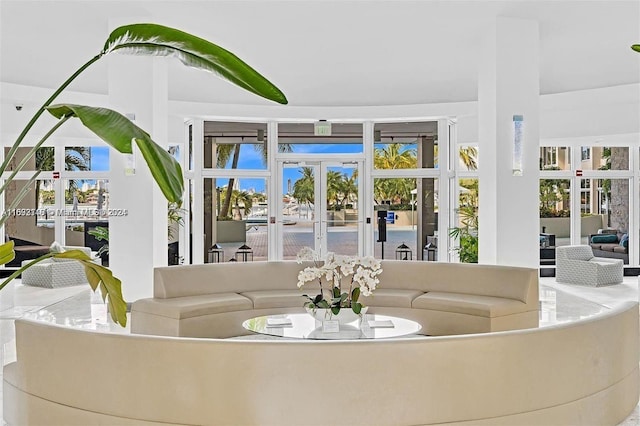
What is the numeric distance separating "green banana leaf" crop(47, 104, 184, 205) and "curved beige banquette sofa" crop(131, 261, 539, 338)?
3528mm

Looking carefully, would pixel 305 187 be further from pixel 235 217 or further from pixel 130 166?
pixel 130 166

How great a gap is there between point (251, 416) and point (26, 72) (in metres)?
8.06

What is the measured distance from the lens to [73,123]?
37.5 feet

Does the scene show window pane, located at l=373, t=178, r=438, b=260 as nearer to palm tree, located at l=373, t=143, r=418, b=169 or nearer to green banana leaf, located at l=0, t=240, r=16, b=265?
palm tree, located at l=373, t=143, r=418, b=169

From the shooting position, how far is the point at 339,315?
5336 millimetres

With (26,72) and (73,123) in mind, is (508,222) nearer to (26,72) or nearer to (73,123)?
(26,72)

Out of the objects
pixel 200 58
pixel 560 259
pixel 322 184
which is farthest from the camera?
pixel 322 184

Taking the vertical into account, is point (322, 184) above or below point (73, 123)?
below

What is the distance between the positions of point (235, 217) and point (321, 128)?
2340mm

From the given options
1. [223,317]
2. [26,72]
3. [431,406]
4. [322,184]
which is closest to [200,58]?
[431,406]

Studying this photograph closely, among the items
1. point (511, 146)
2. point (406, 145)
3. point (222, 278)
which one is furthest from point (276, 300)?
point (406, 145)

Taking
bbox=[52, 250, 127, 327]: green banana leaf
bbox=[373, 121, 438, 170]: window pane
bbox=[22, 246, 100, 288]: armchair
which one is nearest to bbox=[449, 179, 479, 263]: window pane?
bbox=[373, 121, 438, 170]: window pane

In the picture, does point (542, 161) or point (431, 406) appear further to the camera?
point (542, 161)

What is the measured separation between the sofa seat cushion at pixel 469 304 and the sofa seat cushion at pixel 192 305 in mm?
1774
